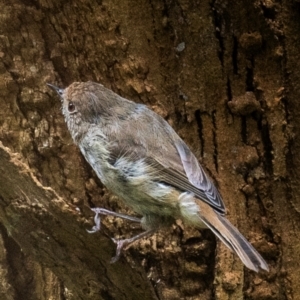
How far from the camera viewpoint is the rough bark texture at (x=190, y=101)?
2.52 m

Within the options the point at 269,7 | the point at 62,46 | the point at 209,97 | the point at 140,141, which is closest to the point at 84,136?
the point at 140,141

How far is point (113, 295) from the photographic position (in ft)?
7.50

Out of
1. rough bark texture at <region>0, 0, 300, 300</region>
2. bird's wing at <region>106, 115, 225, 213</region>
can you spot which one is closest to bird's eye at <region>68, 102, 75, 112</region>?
rough bark texture at <region>0, 0, 300, 300</region>

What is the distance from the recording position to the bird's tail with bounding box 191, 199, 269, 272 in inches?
85.7

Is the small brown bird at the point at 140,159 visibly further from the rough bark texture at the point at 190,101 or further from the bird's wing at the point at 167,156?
the rough bark texture at the point at 190,101

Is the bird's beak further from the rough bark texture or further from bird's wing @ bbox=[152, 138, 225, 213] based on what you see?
bird's wing @ bbox=[152, 138, 225, 213]

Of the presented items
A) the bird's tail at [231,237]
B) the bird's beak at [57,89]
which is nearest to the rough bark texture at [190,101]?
the bird's beak at [57,89]

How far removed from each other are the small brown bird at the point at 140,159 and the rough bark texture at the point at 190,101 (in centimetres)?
11

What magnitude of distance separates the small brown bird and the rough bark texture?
0.35ft

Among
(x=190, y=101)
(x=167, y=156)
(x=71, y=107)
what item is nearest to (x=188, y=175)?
(x=167, y=156)

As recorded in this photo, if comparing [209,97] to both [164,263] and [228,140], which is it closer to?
[228,140]

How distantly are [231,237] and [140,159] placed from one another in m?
0.57

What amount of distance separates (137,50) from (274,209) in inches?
38.0

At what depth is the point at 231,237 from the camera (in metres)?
2.25
